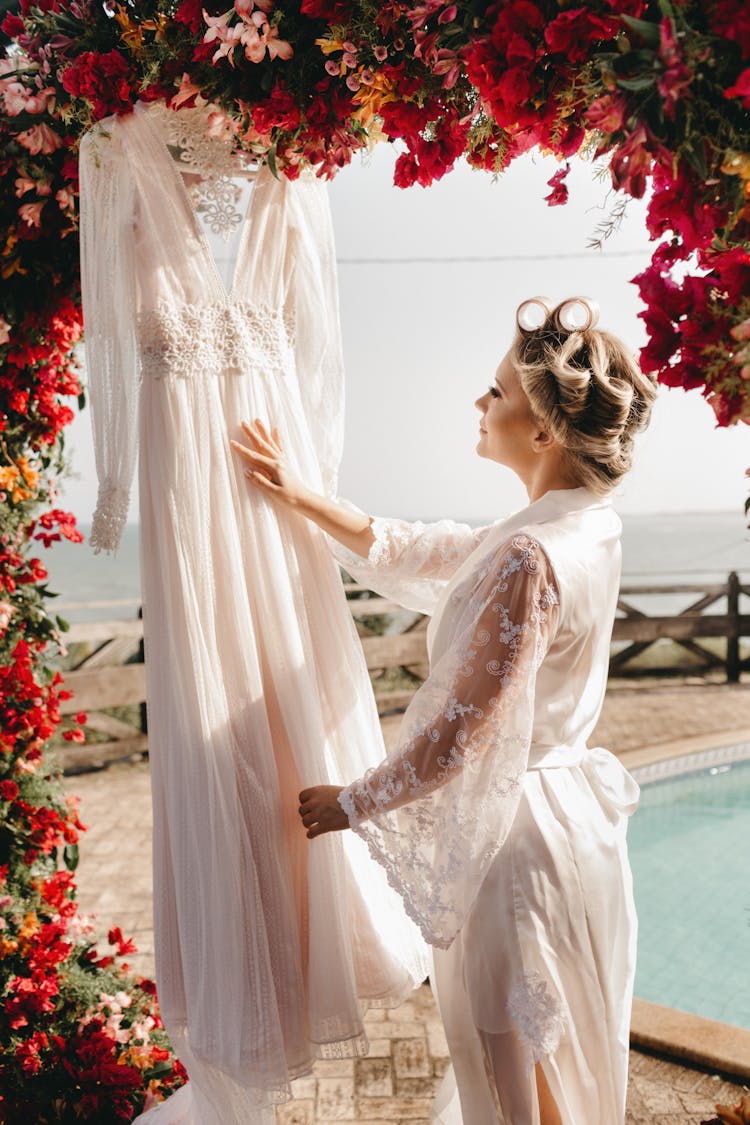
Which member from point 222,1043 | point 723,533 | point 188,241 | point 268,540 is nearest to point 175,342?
point 188,241

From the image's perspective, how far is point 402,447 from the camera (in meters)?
33.9

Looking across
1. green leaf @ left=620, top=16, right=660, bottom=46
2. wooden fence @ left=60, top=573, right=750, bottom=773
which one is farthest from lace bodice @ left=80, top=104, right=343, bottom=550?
wooden fence @ left=60, top=573, right=750, bottom=773

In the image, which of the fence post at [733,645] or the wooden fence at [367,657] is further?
the fence post at [733,645]

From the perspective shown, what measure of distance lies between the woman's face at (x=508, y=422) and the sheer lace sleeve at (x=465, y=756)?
0.29m

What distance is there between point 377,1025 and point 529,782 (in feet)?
5.79

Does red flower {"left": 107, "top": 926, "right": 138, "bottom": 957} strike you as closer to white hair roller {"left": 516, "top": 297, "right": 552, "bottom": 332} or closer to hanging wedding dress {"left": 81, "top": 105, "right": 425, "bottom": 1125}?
hanging wedding dress {"left": 81, "top": 105, "right": 425, "bottom": 1125}

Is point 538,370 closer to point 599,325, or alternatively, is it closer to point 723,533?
point 599,325

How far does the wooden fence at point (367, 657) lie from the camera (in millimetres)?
6426

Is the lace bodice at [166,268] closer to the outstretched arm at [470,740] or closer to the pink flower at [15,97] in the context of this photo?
the pink flower at [15,97]

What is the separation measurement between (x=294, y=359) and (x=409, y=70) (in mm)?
633

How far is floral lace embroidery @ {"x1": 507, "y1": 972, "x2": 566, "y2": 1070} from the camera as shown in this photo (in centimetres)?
173

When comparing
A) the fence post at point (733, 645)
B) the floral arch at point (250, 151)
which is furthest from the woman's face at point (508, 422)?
the fence post at point (733, 645)

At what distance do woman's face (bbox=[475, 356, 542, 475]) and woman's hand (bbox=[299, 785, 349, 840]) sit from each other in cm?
78

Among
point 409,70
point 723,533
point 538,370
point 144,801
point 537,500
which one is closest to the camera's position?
point 409,70
